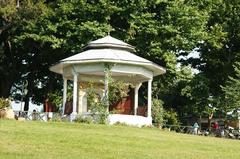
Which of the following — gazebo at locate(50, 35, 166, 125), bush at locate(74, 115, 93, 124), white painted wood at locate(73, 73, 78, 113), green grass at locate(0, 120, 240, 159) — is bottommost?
green grass at locate(0, 120, 240, 159)

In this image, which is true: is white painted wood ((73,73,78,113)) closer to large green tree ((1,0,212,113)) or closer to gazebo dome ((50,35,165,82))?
gazebo dome ((50,35,165,82))

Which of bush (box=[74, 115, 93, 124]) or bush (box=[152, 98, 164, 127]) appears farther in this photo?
bush (box=[152, 98, 164, 127])

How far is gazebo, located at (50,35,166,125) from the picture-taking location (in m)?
33.9

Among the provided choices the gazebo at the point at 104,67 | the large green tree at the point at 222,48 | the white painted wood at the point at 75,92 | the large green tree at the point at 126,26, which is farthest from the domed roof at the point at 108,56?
the large green tree at the point at 222,48

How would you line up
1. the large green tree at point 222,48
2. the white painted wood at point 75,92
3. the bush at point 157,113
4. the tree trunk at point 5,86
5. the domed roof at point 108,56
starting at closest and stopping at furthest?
the domed roof at point 108,56 < the white painted wood at point 75,92 < the bush at point 157,113 < the tree trunk at point 5,86 < the large green tree at point 222,48

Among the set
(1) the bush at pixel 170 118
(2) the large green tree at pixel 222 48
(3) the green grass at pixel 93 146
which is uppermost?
(2) the large green tree at pixel 222 48

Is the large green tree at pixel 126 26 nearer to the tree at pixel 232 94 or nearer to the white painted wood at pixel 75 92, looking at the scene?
the tree at pixel 232 94

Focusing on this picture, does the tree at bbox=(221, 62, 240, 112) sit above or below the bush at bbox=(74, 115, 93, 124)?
above

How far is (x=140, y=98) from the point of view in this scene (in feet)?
159

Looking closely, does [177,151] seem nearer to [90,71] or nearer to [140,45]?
[90,71]

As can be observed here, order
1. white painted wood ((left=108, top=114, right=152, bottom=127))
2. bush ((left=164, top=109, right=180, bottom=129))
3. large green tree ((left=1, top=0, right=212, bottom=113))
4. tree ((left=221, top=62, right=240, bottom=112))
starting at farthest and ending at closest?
bush ((left=164, top=109, right=180, bottom=129)), tree ((left=221, top=62, right=240, bottom=112)), large green tree ((left=1, top=0, right=212, bottom=113)), white painted wood ((left=108, top=114, right=152, bottom=127))

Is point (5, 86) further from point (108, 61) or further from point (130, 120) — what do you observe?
point (108, 61)

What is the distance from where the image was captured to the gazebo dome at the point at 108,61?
34031 mm

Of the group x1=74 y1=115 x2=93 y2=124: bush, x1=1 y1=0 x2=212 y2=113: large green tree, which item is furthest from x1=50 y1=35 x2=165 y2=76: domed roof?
x1=1 y1=0 x2=212 y2=113: large green tree
